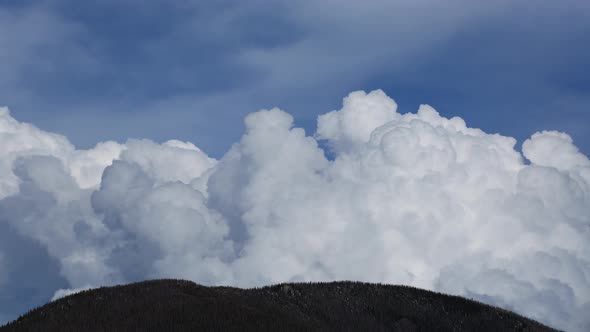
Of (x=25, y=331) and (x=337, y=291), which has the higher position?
(x=337, y=291)

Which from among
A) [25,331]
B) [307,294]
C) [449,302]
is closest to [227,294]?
[307,294]

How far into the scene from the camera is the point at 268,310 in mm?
27484

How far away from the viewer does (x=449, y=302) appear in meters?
33.6

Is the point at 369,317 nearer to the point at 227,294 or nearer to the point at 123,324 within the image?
the point at 227,294

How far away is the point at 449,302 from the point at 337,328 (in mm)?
8779

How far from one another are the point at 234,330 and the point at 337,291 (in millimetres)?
9315

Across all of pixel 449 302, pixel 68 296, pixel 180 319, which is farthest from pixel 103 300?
pixel 449 302

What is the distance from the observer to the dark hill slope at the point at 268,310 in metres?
24.8

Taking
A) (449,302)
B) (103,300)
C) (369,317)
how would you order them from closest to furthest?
(103,300) < (369,317) < (449,302)

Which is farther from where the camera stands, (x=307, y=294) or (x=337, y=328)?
(x=307, y=294)

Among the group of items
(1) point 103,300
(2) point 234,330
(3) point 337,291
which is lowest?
(2) point 234,330

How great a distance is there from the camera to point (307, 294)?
3134 cm

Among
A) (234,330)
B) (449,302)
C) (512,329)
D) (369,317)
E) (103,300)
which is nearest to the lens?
(234,330)

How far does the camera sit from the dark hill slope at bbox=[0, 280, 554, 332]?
24797 millimetres
